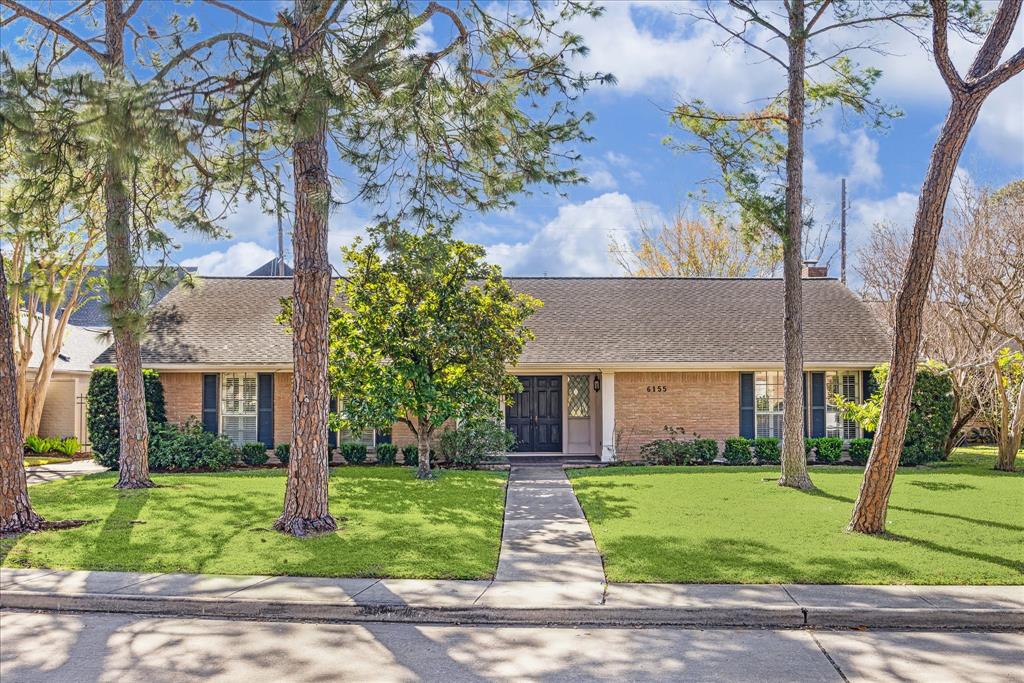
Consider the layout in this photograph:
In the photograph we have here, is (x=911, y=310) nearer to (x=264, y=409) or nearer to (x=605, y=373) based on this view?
(x=605, y=373)

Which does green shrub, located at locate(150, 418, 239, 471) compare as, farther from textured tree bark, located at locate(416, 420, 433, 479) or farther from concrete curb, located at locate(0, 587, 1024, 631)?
concrete curb, located at locate(0, 587, 1024, 631)

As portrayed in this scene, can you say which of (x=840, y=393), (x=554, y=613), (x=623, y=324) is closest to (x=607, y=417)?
(x=623, y=324)

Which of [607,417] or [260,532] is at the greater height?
[607,417]

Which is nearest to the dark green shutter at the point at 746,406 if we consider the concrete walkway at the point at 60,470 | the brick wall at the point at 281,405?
the brick wall at the point at 281,405

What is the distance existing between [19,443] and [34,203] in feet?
10.1

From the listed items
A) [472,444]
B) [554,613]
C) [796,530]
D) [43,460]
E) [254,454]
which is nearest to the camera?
[554,613]

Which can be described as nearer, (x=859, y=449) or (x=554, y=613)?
(x=554, y=613)

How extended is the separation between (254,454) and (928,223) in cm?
1431

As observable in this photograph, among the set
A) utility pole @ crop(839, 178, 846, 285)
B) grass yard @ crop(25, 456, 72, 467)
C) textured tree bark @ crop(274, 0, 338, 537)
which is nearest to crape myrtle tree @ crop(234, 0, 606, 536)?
textured tree bark @ crop(274, 0, 338, 537)

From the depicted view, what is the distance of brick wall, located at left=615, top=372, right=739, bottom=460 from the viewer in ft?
60.7

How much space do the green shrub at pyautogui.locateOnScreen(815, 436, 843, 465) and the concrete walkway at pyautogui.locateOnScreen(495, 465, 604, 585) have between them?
6897 millimetres

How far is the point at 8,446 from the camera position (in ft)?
31.9

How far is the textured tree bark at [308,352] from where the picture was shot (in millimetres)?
9594

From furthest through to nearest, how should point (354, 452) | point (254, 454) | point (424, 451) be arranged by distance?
point (354, 452), point (254, 454), point (424, 451)
